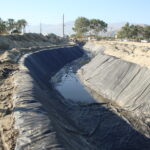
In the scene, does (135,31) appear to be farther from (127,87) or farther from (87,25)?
(127,87)

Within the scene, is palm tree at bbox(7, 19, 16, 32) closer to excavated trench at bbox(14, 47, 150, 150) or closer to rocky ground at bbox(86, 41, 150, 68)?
rocky ground at bbox(86, 41, 150, 68)

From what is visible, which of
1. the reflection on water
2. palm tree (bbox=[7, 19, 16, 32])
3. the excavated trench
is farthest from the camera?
palm tree (bbox=[7, 19, 16, 32])

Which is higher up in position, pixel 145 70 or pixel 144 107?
pixel 145 70

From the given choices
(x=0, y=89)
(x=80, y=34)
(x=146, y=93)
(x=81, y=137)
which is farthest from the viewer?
(x=80, y=34)

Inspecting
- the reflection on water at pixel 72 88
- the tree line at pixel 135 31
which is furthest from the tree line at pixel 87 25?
the reflection on water at pixel 72 88

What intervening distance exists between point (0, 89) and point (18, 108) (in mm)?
4061

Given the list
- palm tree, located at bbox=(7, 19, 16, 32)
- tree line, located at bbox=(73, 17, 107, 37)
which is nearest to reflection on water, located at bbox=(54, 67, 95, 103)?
palm tree, located at bbox=(7, 19, 16, 32)

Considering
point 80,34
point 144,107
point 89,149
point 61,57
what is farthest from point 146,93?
point 80,34

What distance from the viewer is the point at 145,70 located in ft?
57.6

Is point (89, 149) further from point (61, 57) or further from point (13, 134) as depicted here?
point (61, 57)

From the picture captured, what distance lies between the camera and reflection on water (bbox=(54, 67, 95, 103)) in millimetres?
18109

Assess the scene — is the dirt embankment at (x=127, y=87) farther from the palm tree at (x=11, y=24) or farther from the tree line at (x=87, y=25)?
the tree line at (x=87, y=25)

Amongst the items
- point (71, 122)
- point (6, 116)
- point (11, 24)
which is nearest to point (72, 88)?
point (71, 122)

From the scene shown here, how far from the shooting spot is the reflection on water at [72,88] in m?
18.1
